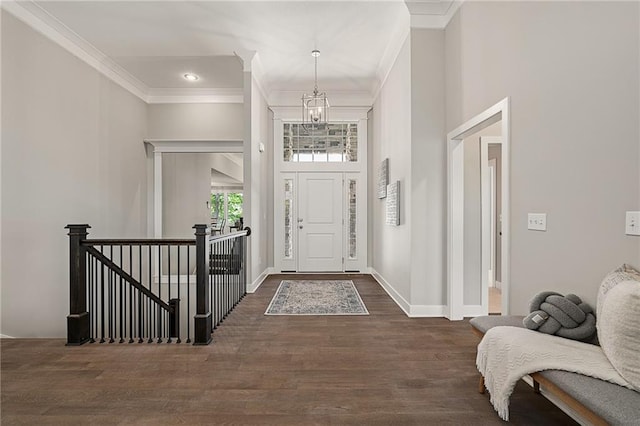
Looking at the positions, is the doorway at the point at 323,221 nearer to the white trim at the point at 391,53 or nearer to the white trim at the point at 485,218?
the white trim at the point at 391,53

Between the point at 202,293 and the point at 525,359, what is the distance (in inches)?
99.6

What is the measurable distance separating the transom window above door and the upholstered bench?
5.53 meters

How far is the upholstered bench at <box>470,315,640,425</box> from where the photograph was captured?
1.26 metres

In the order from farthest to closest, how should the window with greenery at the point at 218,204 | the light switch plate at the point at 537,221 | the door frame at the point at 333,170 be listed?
the window with greenery at the point at 218,204, the door frame at the point at 333,170, the light switch plate at the point at 537,221

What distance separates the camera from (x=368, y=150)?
673 cm

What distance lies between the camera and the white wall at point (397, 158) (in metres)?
4.02

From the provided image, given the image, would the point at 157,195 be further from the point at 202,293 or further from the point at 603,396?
the point at 603,396

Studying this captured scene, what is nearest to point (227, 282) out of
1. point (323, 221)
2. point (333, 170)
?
point (323, 221)

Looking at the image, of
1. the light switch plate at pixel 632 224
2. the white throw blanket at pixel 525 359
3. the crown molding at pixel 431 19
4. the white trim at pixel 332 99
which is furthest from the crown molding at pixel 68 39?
the light switch plate at pixel 632 224

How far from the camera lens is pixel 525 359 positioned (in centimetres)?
171

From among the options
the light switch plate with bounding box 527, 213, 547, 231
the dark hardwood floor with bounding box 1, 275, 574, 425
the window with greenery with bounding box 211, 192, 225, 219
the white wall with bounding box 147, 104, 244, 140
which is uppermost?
the white wall with bounding box 147, 104, 244, 140

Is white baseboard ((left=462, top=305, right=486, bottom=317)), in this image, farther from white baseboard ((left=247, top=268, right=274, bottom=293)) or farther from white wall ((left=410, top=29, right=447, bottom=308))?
white baseboard ((left=247, top=268, right=274, bottom=293))

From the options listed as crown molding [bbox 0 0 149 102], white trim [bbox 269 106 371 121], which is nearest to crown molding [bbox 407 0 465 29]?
white trim [bbox 269 106 371 121]

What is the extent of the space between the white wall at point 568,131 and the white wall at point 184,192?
6033 mm
